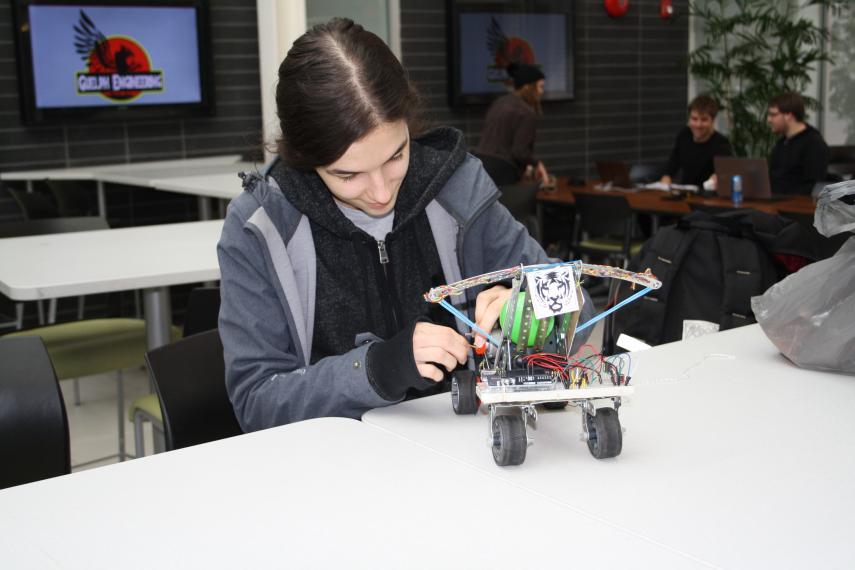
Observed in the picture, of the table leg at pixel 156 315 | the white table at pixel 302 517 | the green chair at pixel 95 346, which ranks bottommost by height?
the green chair at pixel 95 346

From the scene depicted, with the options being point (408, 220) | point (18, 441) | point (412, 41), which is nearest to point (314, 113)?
point (408, 220)

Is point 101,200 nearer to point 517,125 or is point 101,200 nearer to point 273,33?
point 273,33

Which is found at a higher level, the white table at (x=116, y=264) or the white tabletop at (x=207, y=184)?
the white tabletop at (x=207, y=184)

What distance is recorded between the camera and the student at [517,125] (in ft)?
20.5

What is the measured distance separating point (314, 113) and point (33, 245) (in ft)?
6.67

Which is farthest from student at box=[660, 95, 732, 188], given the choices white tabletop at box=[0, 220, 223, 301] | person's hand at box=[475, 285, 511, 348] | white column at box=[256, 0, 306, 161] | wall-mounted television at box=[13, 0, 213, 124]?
person's hand at box=[475, 285, 511, 348]

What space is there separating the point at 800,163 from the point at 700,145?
91 cm

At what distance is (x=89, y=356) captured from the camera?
9.66 ft

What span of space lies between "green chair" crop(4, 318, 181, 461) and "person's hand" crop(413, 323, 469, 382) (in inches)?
65.8

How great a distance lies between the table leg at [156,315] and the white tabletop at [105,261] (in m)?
0.11

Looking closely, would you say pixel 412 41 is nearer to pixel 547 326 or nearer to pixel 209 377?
pixel 209 377

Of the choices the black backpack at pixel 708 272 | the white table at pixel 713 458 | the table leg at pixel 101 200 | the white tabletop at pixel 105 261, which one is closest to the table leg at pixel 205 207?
the table leg at pixel 101 200

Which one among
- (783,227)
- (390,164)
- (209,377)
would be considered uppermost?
(390,164)

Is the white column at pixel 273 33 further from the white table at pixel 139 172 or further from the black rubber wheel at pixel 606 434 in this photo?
the black rubber wheel at pixel 606 434
